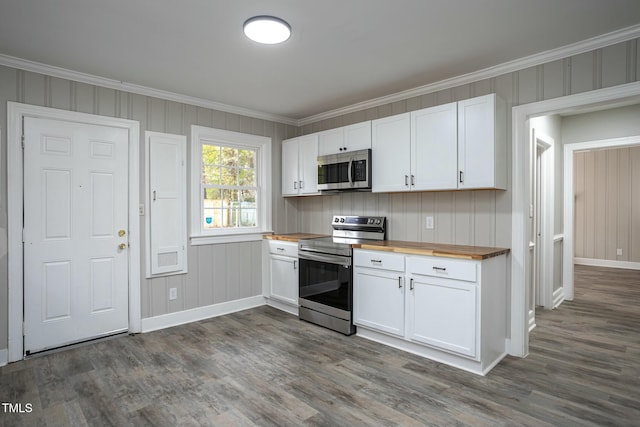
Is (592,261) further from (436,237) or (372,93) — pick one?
(372,93)

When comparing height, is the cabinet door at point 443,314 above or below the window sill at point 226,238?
below

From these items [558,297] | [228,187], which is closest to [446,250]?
[228,187]

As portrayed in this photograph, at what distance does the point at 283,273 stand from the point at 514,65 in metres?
3.15

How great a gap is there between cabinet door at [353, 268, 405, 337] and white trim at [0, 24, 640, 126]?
73.9 inches

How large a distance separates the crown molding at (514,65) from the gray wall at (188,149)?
158 centimetres

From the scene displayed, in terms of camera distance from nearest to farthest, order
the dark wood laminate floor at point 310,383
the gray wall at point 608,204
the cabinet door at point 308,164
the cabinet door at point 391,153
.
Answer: the dark wood laminate floor at point 310,383 < the cabinet door at point 391,153 < the cabinet door at point 308,164 < the gray wall at point 608,204

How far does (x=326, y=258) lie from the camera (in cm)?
370

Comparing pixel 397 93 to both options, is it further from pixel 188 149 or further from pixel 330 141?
pixel 188 149

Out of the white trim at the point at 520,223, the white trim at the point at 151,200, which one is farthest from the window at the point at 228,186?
the white trim at the point at 520,223

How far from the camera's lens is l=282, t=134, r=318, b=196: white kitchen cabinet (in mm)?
4355

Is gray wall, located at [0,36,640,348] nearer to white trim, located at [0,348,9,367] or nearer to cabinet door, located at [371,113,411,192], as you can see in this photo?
→ white trim, located at [0,348,9,367]

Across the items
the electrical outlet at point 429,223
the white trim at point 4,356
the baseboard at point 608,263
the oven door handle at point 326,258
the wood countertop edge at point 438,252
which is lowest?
the white trim at point 4,356

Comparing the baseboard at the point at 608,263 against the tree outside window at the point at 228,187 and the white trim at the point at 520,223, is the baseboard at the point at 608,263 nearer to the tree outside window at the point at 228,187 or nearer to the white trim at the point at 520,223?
the white trim at the point at 520,223

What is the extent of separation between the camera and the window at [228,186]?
13.3 feet
